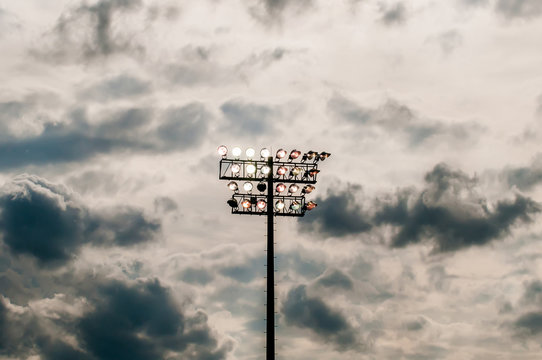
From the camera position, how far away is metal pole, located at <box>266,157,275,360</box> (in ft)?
107

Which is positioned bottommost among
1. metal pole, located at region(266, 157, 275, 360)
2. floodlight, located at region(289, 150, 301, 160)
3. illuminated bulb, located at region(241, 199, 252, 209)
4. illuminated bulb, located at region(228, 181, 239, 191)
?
metal pole, located at region(266, 157, 275, 360)

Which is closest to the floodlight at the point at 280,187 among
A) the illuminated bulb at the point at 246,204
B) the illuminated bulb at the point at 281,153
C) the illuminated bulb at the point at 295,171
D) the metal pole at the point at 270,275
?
the metal pole at the point at 270,275

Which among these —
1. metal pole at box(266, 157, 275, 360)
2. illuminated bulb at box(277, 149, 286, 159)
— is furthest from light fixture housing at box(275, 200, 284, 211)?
illuminated bulb at box(277, 149, 286, 159)

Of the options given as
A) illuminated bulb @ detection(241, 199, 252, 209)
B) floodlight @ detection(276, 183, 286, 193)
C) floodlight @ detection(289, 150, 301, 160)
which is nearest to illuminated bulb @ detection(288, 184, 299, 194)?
floodlight @ detection(276, 183, 286, 193)

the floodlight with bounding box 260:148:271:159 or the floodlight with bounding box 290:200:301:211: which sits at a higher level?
the floodlight with bounding box 260:148:271:159

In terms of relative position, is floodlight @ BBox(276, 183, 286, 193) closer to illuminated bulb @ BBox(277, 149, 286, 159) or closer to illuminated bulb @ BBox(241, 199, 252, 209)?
illuminated bulb @ BBox(277, 149, 286, 159)

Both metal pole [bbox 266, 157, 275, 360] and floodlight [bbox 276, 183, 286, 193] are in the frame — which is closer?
metal pole [bbox 266, 157, 275, 360]

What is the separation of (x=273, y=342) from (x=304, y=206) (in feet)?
24.7

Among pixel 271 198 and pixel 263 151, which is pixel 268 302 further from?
pixel 263 151

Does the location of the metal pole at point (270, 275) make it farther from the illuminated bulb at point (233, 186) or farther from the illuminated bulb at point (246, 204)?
the illuminated bulb at point (233, 186)

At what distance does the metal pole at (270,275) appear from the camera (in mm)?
32562

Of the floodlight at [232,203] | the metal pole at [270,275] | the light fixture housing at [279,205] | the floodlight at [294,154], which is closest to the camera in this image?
the metal pole at [270,275]

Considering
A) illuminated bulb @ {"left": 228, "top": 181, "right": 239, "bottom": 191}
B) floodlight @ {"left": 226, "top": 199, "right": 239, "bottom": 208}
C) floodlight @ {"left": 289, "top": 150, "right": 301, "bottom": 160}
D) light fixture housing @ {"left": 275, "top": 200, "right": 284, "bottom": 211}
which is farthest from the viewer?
floodlight @ {"left": 289, "top": 150, "right": 301, "bottom": 160}

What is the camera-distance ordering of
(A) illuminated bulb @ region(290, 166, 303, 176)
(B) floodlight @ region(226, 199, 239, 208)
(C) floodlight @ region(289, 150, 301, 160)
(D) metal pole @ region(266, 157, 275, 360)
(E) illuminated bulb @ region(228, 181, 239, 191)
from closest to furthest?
(D) metal pole @ region(266, 157, 275, 360) < (B) floodlight @ region(226, 199, 239, 208) < (E) illuminated bulb @ region(228, 181, 239, 191) < (C) floodlight @ region(289, 150, 301, 160) < (A) illuminated bulb @ region(290, 166, 303, 176)
